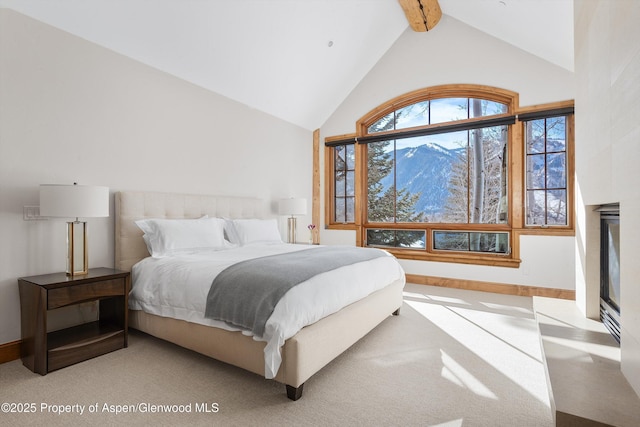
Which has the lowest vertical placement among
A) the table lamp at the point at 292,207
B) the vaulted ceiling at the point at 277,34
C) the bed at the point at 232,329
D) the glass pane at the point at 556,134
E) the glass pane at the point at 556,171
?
the bed at the point at 232,329

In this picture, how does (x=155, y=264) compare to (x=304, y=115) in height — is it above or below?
below

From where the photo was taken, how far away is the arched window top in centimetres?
454

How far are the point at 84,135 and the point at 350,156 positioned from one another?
3.89 metres

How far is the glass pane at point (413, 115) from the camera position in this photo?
5113mm

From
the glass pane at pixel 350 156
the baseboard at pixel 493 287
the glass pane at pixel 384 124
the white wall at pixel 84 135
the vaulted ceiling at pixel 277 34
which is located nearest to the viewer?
the white wall at pixel 84 135

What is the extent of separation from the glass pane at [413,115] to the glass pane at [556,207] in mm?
1957

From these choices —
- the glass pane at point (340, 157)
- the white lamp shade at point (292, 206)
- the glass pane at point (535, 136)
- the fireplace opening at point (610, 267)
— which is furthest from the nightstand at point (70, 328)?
the glass pane at point (535, 136)

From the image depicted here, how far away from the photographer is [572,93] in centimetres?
398

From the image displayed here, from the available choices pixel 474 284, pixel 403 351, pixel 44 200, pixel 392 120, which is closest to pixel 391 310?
pixel 403 351

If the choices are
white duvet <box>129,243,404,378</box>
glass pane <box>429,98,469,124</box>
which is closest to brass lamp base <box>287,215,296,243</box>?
white duvet <box>129,243,404,378</box>

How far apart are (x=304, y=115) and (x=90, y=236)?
144 inches

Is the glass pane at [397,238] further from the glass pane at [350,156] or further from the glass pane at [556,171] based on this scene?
the glass pane at [556,171]

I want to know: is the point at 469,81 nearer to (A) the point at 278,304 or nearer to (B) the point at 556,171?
(B) the point at 556,171

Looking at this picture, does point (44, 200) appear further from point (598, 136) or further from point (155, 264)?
point (598, 136)
